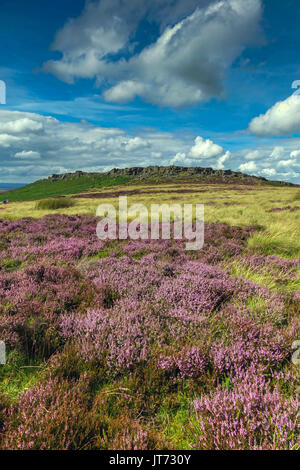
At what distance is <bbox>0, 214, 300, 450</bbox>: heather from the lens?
70.4 inches

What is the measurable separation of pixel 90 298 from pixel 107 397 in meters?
2.07

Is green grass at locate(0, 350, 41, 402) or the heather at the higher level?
the heather

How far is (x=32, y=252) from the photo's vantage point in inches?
281

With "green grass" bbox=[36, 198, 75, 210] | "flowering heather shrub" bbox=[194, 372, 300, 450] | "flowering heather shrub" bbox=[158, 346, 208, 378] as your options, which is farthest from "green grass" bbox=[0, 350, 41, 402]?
"green grass" bbox=[36, 198, 75, 210]

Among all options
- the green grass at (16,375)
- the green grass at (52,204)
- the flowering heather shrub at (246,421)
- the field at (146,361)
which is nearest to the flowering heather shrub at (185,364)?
the field at (146,361)

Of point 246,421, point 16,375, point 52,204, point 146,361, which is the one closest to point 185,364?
A: point 146,361

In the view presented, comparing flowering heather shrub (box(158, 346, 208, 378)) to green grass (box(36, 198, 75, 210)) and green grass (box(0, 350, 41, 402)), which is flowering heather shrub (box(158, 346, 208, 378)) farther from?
green grass (box(36, 198, 75, 210))

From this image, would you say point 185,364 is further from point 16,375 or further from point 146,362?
point 16,375

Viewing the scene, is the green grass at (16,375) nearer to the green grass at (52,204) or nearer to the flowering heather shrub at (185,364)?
the flowering heather shrub at (185,364)

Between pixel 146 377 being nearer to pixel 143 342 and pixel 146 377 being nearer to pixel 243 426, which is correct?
pixel 143 342

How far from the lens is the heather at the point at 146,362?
179 centimetres

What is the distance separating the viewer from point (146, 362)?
2592 mm

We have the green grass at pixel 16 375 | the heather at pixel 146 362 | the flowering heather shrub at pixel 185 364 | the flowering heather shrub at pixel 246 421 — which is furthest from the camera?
the flowering heather shrub at pixel 185 364
